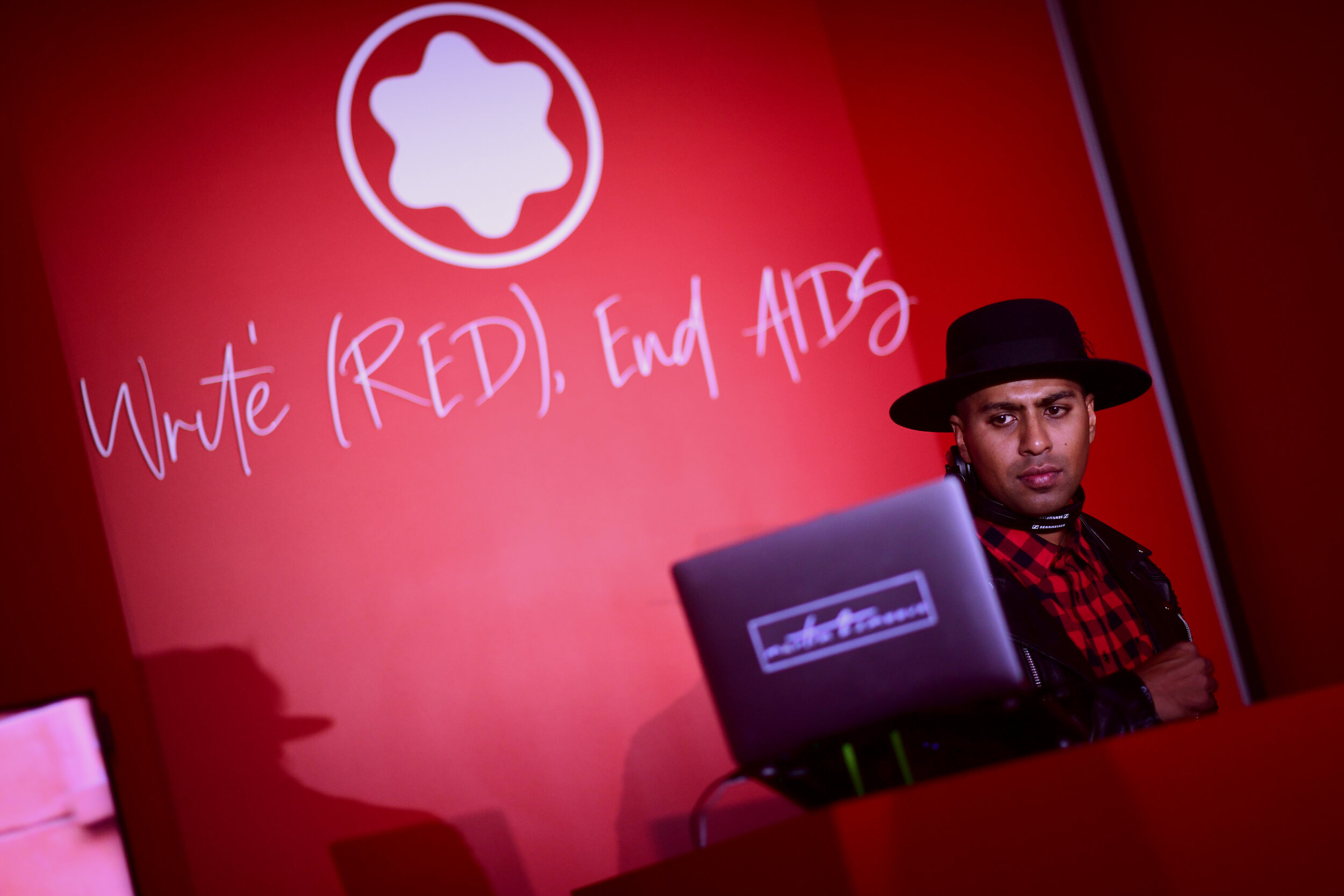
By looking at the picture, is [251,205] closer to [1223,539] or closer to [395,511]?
[395,511]

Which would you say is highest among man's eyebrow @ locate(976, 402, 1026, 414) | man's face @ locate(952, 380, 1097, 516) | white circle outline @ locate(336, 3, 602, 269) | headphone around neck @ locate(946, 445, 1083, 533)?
white circle outline @ locate(336, 3, 602, 269)

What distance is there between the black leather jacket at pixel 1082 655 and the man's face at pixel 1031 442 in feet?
0.60

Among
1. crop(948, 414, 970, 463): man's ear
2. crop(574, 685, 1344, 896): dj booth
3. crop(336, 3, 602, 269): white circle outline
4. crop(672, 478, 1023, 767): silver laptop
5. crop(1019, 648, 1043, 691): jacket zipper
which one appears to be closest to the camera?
crop(574, 685, 1344, 896): dj booth

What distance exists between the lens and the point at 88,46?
253cm

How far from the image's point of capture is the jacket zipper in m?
1.71

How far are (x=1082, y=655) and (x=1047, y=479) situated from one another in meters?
0.36

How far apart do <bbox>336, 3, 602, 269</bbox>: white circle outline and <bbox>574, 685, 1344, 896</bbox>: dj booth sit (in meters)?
2.01

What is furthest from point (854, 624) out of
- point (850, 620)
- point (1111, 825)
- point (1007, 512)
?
point (1007, 512)

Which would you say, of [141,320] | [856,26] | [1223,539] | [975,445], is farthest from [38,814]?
[1223,539]

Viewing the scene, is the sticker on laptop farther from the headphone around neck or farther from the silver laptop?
the headphone around neck

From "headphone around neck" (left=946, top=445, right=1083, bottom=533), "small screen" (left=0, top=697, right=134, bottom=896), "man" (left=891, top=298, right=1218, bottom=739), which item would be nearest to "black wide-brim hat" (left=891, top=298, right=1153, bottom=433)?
"man" (left=891, top=298, right=1218, bottom=739)

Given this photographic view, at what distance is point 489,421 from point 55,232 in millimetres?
1212

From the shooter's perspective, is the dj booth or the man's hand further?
the man's hand

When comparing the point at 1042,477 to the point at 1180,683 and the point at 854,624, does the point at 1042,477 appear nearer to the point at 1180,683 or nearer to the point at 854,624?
the point at 1180,683
